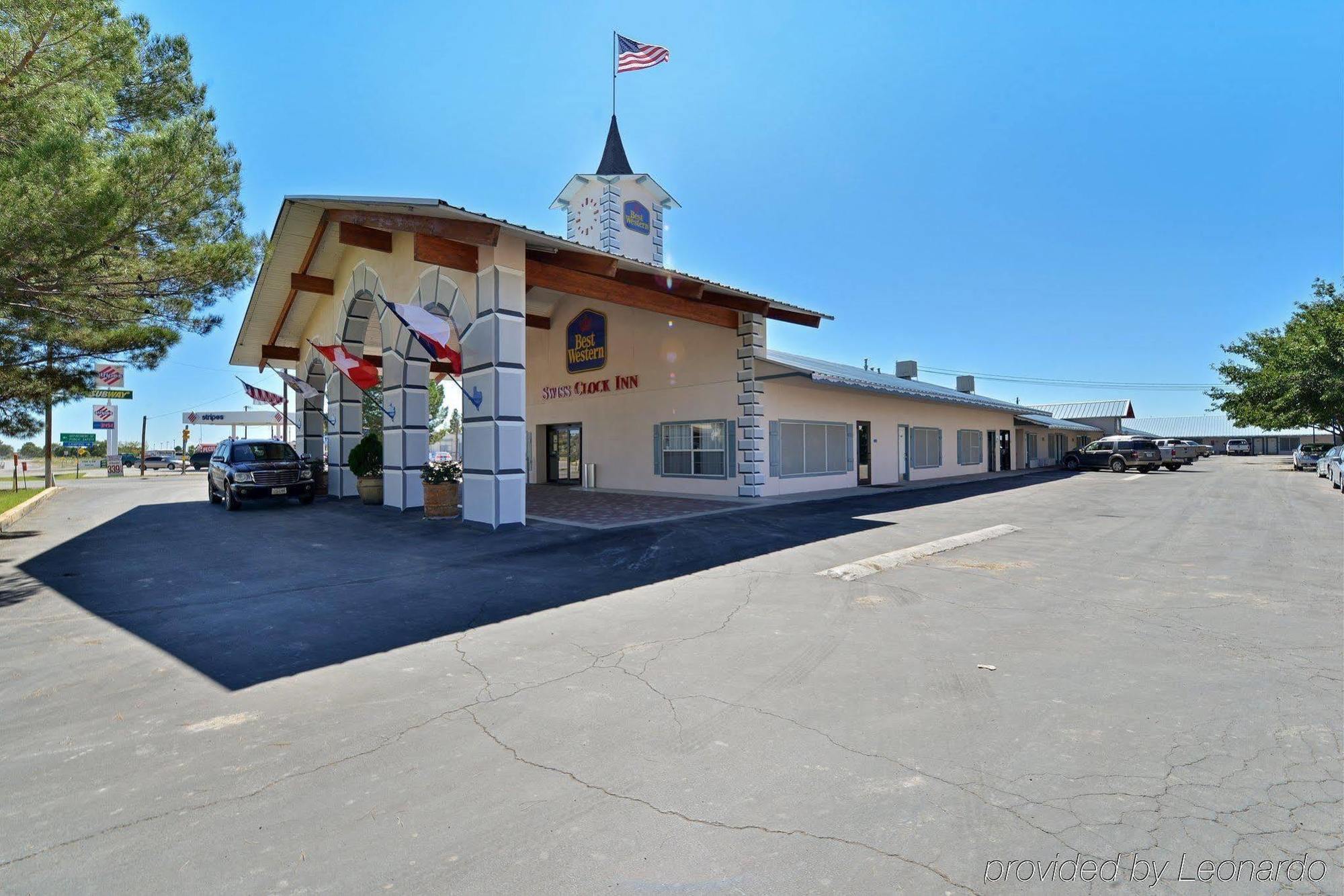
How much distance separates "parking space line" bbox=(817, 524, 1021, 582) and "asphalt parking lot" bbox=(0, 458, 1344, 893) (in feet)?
0.97

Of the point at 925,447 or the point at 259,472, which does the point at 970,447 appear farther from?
the point at 259,472

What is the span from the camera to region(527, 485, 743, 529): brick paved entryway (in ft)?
39.0

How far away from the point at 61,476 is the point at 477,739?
42.5 m

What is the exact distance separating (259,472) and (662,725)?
46.9ft

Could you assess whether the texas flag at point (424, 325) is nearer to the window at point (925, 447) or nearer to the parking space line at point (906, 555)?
the parking space line at point (906, 555)

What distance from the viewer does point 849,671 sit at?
4.25 meters

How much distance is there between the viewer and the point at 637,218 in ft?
88.4

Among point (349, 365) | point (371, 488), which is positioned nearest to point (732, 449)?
point (371, 488)

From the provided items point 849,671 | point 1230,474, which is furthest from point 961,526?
point 1230,474

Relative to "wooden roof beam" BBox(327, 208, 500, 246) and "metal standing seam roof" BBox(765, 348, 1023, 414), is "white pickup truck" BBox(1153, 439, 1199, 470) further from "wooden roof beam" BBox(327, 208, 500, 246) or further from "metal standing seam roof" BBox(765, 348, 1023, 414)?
"wooden roof beam" BBox(327, 208, 500, 246)

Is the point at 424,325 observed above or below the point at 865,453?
above

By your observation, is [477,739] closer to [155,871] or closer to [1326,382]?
[155,871]

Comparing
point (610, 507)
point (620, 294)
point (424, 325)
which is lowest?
point (610, 507)
